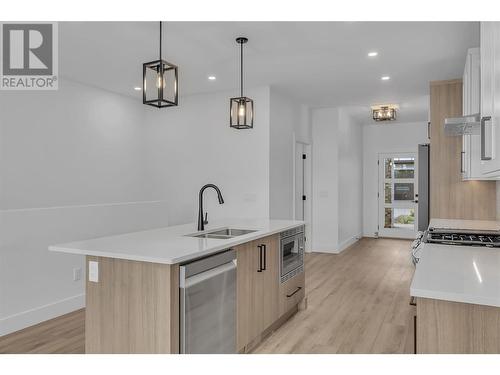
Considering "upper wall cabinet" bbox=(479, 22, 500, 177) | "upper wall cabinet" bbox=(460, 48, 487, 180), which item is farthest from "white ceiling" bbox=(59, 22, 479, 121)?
"upper wall cabinet" bbox=(479, 22, 500, 177)

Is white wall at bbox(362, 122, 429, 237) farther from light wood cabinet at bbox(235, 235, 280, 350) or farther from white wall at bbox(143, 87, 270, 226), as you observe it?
light wood cabinet at bbox(235, 235, 280, 350)

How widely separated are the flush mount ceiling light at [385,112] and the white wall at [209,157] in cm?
249

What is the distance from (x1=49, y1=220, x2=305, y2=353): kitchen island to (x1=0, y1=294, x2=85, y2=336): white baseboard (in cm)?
141

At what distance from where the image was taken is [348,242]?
7590mm

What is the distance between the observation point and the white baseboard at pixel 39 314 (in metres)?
3.20

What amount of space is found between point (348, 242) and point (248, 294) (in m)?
5.26

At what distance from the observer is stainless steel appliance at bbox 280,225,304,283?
3344mm

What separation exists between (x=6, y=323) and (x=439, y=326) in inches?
133

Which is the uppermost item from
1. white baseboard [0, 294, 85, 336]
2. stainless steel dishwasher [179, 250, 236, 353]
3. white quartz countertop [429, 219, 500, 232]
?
white quartz countertop [429, 219, 500, 232]

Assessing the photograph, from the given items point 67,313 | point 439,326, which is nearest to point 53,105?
point 67,313

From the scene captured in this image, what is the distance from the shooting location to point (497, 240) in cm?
254

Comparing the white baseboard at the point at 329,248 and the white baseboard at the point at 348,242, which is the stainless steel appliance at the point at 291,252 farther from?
the white baseboard at the point at 348,242

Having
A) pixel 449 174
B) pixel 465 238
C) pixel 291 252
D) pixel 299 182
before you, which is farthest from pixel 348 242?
pixel 465 238

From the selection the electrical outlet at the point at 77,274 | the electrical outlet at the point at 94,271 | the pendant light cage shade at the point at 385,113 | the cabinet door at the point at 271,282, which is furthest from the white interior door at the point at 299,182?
the electrical outlet at the point at 94,271
